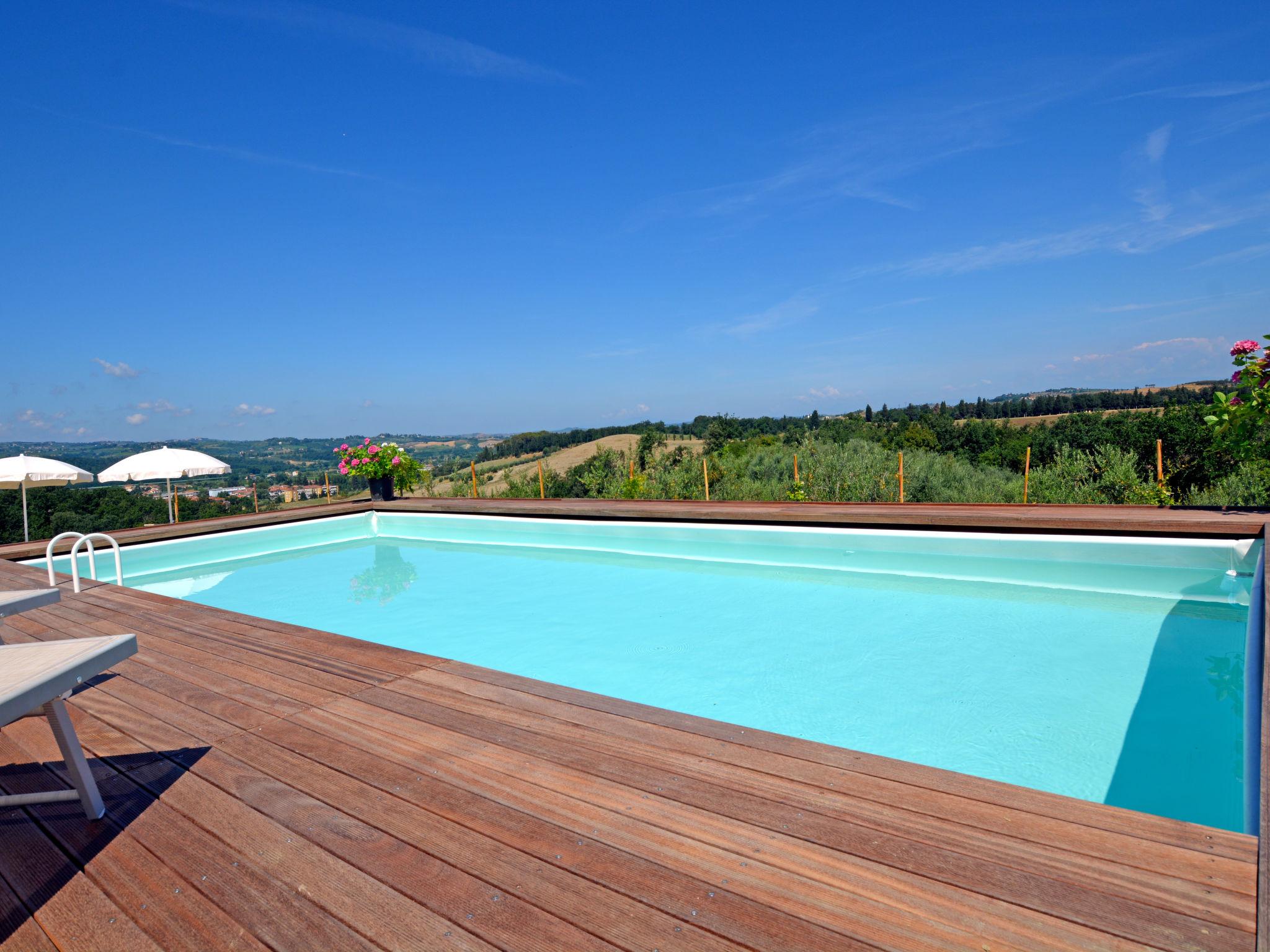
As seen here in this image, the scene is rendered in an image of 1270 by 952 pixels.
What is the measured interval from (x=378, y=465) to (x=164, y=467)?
2862 millimetres

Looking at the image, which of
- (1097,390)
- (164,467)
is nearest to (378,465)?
(164,467)

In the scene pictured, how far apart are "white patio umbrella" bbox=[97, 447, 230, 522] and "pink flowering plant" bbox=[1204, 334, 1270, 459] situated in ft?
38.2

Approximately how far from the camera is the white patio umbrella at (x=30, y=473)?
7.70 meters

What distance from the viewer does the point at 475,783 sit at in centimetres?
154

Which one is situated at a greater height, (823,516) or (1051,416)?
(1051,416)

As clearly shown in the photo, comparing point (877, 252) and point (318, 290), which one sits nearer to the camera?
point (877, 252)

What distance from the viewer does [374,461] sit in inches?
391

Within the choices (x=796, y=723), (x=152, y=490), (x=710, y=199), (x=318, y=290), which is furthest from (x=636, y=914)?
(x=318, y=290)

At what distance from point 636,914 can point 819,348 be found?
66.3ft

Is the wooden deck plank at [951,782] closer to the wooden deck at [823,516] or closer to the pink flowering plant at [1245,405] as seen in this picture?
the wooden deck at [823,516]

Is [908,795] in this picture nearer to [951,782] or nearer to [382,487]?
[951,782]

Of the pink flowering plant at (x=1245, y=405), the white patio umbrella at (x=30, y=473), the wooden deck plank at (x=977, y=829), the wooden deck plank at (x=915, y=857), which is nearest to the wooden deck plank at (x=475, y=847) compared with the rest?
the wooden deck plank at (x=915, y=857)

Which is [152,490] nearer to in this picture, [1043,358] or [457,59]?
[457,59]

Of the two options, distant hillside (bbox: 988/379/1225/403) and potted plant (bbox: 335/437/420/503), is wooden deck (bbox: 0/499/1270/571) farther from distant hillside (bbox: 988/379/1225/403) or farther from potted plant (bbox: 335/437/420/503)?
distant hillside (bbox: 988/379/1225/403)
